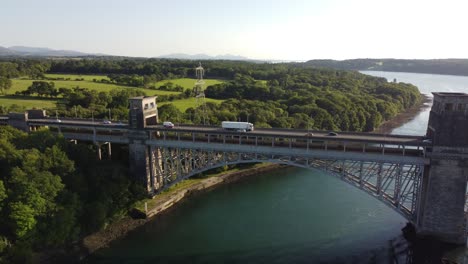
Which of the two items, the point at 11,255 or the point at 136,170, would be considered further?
the point at 136,170

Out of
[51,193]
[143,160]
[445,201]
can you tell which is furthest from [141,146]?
[445,201]

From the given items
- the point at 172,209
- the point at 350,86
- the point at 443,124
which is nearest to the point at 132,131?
the point at 172,209

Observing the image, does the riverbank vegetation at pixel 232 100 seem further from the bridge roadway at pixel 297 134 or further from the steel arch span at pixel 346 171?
the steel arch span at pixel 346 171

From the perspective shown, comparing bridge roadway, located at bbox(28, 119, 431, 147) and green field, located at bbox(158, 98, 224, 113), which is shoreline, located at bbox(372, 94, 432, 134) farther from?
bridge roadway, located at bbox(28, 119, 431, 147)

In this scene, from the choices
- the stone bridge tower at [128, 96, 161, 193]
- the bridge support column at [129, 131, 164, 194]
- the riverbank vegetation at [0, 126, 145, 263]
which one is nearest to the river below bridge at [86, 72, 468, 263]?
the riverbank vegetation at [0, 126, 145, 263]

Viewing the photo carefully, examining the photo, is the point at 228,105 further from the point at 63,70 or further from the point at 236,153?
the point at 63,70

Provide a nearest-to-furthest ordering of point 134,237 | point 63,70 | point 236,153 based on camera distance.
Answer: point 134,237
point 236,153
point 63,70

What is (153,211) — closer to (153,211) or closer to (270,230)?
(153,211)
